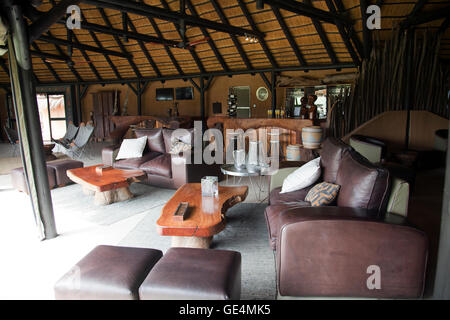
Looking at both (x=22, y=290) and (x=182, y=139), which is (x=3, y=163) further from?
(x=22, y=290)

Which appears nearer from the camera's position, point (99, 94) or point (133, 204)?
point (133, 204)

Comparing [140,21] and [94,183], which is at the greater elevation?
[140,21]

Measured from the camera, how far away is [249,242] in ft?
10.2

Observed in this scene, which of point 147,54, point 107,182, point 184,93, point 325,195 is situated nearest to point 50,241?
point 107,182

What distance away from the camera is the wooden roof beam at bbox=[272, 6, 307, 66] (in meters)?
7.84

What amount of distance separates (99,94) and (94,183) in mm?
11208

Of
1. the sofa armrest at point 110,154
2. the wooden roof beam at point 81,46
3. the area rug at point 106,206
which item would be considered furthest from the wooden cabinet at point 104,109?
the area rug at point 106,206

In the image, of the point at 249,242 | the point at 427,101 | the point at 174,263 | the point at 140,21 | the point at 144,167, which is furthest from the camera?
the point at 140,21

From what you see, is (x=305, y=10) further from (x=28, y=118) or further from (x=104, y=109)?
(x=104, y=109)

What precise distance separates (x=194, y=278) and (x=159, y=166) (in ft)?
11.8

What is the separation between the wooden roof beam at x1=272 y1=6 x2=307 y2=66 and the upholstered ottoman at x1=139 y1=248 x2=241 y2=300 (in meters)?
7.04

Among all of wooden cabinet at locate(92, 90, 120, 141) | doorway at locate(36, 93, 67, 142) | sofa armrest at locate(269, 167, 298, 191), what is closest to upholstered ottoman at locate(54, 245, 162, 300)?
sofa armrest at locate(269, 167, 298, 191)

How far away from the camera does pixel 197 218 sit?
2.66 meters
